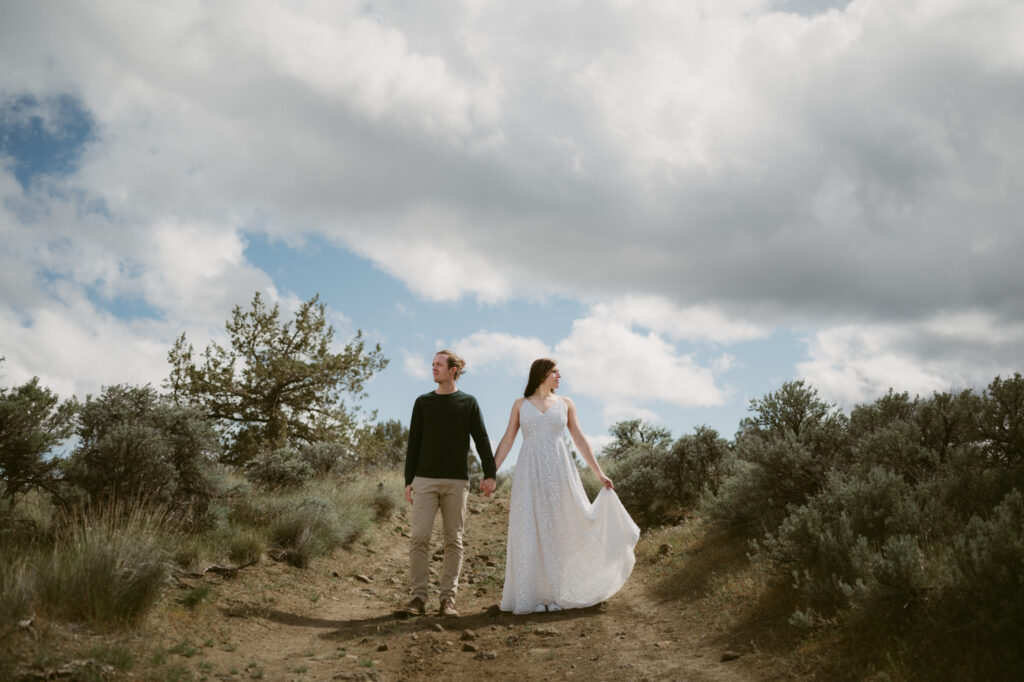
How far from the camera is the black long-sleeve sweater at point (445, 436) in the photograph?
27.4 ft

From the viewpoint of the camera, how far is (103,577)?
6441 mm

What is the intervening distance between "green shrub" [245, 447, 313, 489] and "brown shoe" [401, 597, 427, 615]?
6.33m

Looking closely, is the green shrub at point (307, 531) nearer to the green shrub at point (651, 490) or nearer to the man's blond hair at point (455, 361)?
the man's blond hair at point (455, 361)

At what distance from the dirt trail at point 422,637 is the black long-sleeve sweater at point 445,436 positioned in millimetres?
1688

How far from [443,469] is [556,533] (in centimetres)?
160

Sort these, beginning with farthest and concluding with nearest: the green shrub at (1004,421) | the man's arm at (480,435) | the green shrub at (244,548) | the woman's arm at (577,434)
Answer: the green shrub at (244,548) → the woman's arm at (577,434) → the man's arm at (480,435) → the green shrub at (1004,421)

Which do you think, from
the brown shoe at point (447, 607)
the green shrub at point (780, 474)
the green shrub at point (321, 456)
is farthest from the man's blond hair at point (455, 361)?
the green shrub at point (321, 456)

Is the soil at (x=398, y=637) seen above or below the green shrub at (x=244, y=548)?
below

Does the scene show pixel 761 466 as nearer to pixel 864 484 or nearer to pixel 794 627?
pixel 864 484

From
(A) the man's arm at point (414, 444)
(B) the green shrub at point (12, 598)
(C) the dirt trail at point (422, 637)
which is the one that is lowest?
(C) the dirt trail at point (422, 637)

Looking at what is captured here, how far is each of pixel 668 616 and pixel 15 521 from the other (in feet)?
25.3

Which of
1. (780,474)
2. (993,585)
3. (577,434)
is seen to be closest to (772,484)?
(780,474)

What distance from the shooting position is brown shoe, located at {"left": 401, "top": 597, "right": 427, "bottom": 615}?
8203mm

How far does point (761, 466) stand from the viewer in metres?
9.89
